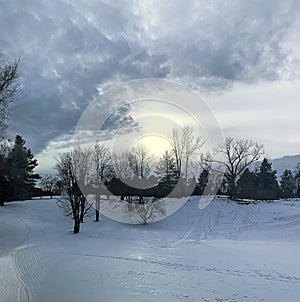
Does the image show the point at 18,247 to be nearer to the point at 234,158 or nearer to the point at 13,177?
the point at 13,177

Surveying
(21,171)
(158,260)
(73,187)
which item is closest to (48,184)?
(21,171)

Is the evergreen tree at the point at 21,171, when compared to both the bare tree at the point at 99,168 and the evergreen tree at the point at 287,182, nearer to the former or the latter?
the bare tree at the point at 99,168

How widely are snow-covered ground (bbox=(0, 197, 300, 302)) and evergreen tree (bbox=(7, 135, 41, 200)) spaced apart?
28.1 ft

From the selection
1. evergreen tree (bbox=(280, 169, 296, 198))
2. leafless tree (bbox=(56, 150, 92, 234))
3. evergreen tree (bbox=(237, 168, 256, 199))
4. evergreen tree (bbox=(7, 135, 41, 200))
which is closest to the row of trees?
evergreen tree (bbox=(7, 135, 41, 200))

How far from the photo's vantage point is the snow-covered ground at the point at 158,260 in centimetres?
1044

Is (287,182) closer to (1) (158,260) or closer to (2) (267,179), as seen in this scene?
(2) (267,179)

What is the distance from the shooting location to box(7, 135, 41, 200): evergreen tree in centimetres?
4500

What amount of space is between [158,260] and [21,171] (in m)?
33.4

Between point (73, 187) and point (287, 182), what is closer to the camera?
point (73, 187)

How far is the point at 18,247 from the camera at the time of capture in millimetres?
21000

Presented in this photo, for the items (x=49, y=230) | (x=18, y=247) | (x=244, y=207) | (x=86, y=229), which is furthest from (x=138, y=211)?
(x=18, y=247)

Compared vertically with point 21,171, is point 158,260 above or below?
below

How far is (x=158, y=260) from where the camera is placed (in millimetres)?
17016

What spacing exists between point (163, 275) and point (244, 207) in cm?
2930
